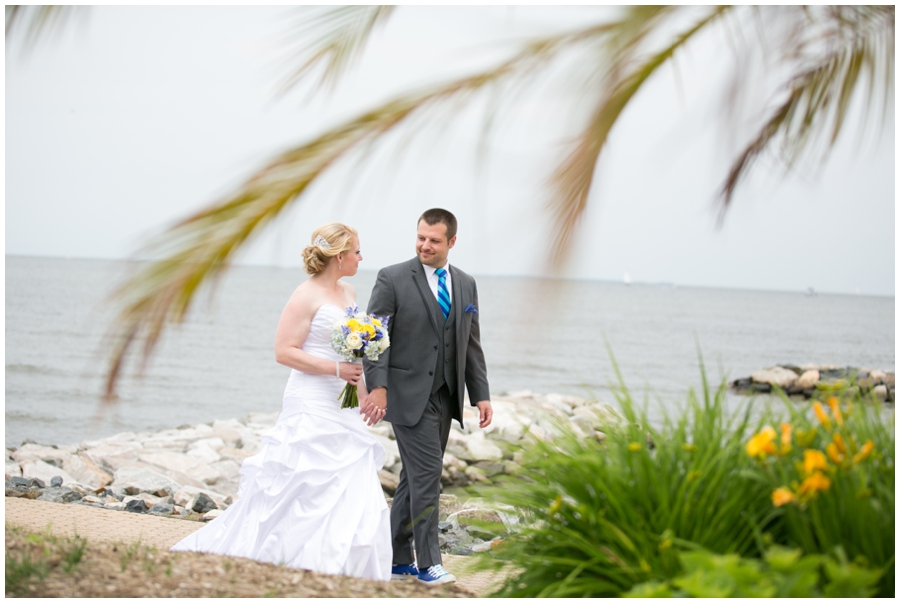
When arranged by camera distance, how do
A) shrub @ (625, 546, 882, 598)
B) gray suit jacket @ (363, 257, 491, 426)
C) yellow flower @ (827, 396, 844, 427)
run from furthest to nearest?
gray suit jacket @ (363, 257, 491, 426)
yellow flower @ (827, 396, 844, 427)
shrub @ (625, 546, 882, 598)

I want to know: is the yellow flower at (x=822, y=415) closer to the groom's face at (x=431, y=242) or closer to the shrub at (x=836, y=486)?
the shrub at (x=836, y=486)

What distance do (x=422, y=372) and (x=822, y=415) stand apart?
2.27 meters

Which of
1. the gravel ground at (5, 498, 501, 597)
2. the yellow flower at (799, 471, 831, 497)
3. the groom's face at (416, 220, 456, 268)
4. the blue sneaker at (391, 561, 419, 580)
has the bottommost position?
the blue sneaker at (391, 561, 419, 580)

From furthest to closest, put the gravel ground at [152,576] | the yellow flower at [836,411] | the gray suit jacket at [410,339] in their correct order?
the gray suit jacket at [410,339], the gravel ground at [152,576], the yellow flower at [836,411]

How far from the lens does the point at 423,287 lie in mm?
4508

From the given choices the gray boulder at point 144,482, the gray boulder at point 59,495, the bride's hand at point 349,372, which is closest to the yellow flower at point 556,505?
the bride's hand at point 349,372

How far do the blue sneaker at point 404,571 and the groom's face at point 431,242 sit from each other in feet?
5.77

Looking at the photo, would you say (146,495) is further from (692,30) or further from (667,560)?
(692,30)

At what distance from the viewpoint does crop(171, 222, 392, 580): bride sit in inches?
162

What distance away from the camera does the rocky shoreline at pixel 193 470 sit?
6715 mm

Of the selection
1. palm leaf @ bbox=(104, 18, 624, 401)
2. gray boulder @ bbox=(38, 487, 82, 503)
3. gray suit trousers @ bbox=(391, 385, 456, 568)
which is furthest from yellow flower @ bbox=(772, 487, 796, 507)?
gray boulder @ bbox=(38, 487, 82, 503)

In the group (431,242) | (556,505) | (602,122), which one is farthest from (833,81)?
(431,242)

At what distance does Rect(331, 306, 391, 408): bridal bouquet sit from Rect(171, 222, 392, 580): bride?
235mm

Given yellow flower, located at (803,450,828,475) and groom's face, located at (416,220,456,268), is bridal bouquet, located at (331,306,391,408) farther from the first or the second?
yellow flower, located at (803,450,828,475)
